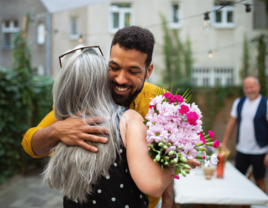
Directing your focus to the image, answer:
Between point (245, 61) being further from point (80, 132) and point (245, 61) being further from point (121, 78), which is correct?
point (80, 132)

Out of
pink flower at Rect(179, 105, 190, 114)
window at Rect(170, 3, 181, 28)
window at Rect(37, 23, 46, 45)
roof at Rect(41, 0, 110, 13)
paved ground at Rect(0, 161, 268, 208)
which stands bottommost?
paved ground at Rect(0, 161, 268, 208)

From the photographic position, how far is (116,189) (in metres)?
Answer: 1.19

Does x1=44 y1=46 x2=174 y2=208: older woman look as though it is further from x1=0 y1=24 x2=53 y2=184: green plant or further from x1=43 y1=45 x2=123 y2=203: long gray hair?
x1=0 y1=24 x2=53 y2=184: green plant

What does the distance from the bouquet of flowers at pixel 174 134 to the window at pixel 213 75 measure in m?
10.1

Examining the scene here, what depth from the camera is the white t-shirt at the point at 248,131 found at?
3.73 meters

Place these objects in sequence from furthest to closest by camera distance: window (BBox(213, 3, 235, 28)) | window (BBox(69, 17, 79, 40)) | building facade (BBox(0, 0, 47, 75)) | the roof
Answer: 1. building facade (BBox(0, 0, 47, 75))
2. window (BBox(69, 17, 79, 40))
3. window (BBox(213, 3, 235, 28))
4. the roof

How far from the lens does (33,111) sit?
5738mm

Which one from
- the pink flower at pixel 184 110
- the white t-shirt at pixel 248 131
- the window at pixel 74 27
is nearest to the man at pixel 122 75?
the pink flower at pixel 184 110

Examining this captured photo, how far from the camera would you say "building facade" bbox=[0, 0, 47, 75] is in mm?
11898

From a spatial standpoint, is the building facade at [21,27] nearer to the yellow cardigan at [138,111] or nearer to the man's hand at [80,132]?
the yellow cardigan at [138,111]

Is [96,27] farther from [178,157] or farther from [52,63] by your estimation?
[178,157]

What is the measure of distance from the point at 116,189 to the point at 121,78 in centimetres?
62

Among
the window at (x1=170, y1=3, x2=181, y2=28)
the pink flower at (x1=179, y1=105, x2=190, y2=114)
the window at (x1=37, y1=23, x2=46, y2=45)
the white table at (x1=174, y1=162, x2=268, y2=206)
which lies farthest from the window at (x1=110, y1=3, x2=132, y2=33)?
the pink flower at (x1=179, y1=105, x2=190, y2=114)

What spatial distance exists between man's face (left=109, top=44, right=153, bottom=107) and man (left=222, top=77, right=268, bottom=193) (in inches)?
109
